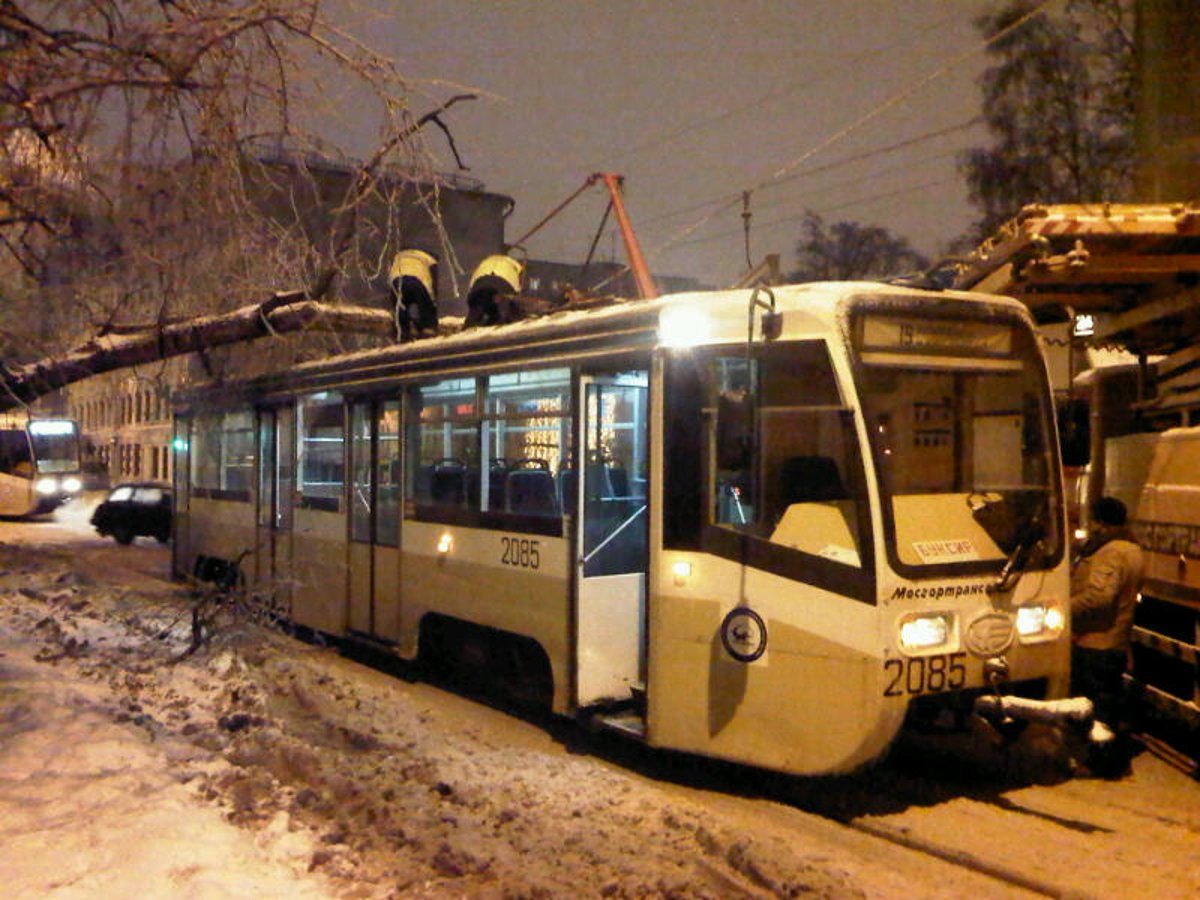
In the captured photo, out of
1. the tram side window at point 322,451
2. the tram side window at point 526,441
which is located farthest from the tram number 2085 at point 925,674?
the tram side window at point 322,451

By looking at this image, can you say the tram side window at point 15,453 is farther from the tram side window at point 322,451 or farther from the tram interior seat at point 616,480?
the tram interior seat at point 616,480

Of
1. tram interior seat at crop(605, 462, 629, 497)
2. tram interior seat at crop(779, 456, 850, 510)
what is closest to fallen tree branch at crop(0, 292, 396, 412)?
tram interior seat at crop(605, 462, 629, 497)

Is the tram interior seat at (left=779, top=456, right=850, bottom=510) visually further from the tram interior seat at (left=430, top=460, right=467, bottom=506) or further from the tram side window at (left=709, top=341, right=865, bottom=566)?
the tram interior seat at (left=430, top=460, right=467, bottom=506)

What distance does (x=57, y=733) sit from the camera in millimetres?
7191

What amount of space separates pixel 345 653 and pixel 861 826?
263 inches

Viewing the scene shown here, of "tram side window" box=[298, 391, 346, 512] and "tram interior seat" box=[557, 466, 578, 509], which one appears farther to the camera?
"tram side window" box=[298, 391, 346, 512]

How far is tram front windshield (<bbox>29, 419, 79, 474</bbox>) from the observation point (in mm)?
34500

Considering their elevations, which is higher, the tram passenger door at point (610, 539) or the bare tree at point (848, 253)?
the bare tree at point (848, 253)

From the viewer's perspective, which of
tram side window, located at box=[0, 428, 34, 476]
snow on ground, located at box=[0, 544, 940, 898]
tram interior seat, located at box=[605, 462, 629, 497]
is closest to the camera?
snow on ground, located at box=[0, 544, 940, 898]

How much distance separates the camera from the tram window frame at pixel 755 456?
6.31 meters

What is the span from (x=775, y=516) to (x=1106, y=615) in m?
2.61

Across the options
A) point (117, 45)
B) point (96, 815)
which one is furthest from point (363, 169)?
point (96, 815)

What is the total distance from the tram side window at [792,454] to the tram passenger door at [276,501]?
21.2 feet

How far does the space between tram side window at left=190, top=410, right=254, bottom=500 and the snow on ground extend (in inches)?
146
